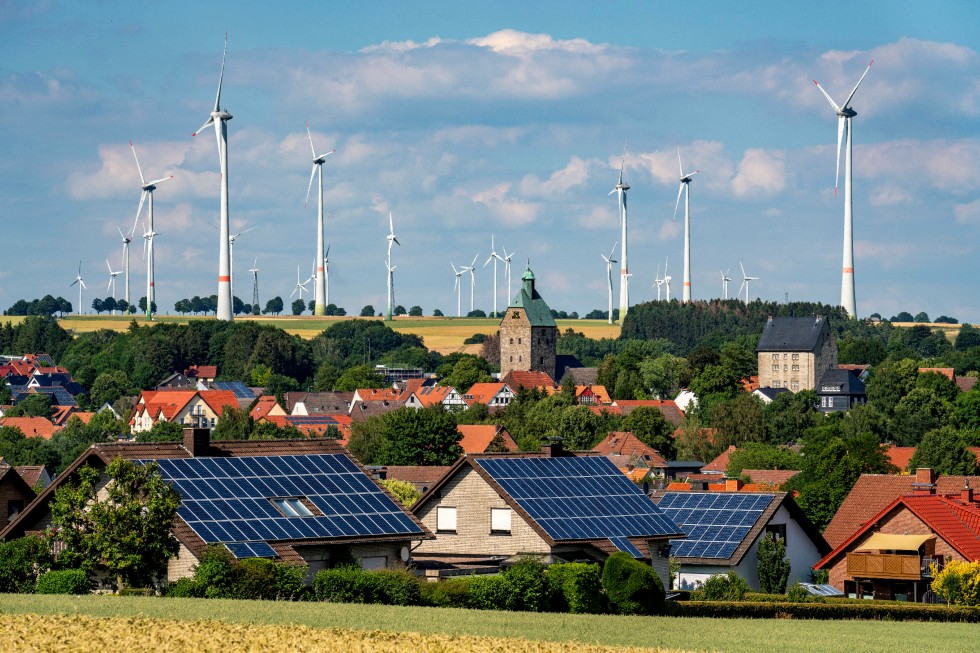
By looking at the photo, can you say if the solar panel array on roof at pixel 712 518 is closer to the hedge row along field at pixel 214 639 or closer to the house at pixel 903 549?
the house at pixel 903 549

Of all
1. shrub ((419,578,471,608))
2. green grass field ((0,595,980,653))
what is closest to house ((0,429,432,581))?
shrub ((419,578,471,608))

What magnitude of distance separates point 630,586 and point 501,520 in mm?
8641

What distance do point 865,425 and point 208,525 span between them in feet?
370

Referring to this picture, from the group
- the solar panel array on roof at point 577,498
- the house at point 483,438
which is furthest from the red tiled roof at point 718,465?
the solar panel array on roof at point 577,498

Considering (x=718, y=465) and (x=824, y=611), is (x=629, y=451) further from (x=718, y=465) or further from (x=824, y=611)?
(x=824, y=611)

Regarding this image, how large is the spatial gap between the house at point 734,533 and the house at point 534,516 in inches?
153

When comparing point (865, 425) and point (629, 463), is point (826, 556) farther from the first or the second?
point (865, 425)

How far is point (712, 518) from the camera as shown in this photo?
59344mm

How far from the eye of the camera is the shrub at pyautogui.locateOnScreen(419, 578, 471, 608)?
40.5 m

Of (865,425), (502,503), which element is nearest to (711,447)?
(865,425)

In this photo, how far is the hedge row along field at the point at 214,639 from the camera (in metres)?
27.6

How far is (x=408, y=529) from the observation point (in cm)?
4650

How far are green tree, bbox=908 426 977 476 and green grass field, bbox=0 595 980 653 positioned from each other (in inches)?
2867

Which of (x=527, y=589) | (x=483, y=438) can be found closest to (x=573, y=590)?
(x=527, y=589)
